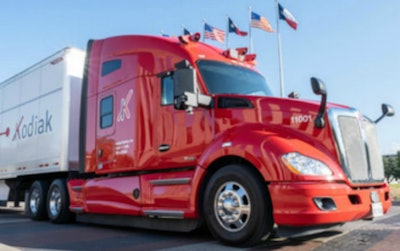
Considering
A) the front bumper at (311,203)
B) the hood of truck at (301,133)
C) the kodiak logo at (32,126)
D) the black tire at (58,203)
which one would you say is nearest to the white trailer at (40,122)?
the kodiak logo at (32,126)

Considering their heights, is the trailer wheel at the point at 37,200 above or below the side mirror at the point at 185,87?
below

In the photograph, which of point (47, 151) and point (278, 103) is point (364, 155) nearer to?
point (278, 103)

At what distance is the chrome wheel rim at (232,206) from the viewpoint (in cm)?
496

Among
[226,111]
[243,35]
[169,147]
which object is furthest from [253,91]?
[243,35]

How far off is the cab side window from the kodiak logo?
3.95m

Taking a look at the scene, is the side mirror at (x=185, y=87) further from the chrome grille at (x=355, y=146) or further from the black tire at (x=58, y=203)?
the black tire at (x=58, y=203)

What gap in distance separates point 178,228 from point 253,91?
2.38 meters

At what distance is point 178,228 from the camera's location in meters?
5.93

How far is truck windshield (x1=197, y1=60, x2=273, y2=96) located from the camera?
6.08 meters

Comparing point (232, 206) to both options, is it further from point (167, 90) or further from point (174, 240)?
point (167, 90)

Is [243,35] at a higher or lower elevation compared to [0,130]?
higher

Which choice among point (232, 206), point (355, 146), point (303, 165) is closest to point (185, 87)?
point (232, 206)

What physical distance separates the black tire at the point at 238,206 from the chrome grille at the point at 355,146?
1.06 meters

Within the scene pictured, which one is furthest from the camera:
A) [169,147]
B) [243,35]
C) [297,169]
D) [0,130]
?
[243,35]
